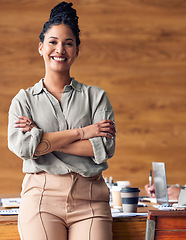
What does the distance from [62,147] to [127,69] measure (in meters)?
3.15

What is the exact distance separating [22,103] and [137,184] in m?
3.14

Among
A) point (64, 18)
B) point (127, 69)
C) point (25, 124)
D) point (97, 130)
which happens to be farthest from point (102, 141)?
point (127, 69)

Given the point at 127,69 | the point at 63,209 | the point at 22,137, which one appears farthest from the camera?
the point at 127,69

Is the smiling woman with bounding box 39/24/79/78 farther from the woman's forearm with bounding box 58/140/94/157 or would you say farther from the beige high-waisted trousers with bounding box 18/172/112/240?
the beige high-waisted trousers with bounding box 18/172/112/240

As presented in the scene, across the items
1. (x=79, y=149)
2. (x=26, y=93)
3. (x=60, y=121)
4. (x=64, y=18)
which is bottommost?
(x=79, y=149)

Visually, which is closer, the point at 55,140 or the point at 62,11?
the point at 55,140

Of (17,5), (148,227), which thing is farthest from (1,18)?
(148,227)

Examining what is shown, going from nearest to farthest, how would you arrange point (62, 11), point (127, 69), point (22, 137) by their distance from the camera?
point (22, 137) → point (62, 11) → point (127, 69)

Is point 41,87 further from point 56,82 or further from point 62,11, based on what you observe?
point 62,11

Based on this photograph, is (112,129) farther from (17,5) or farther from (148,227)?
(17,5)

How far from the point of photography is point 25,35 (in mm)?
4430

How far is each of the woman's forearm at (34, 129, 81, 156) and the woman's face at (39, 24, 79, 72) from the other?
0.87ft

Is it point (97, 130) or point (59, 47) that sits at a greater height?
point (59, 47)

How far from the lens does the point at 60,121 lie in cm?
153
